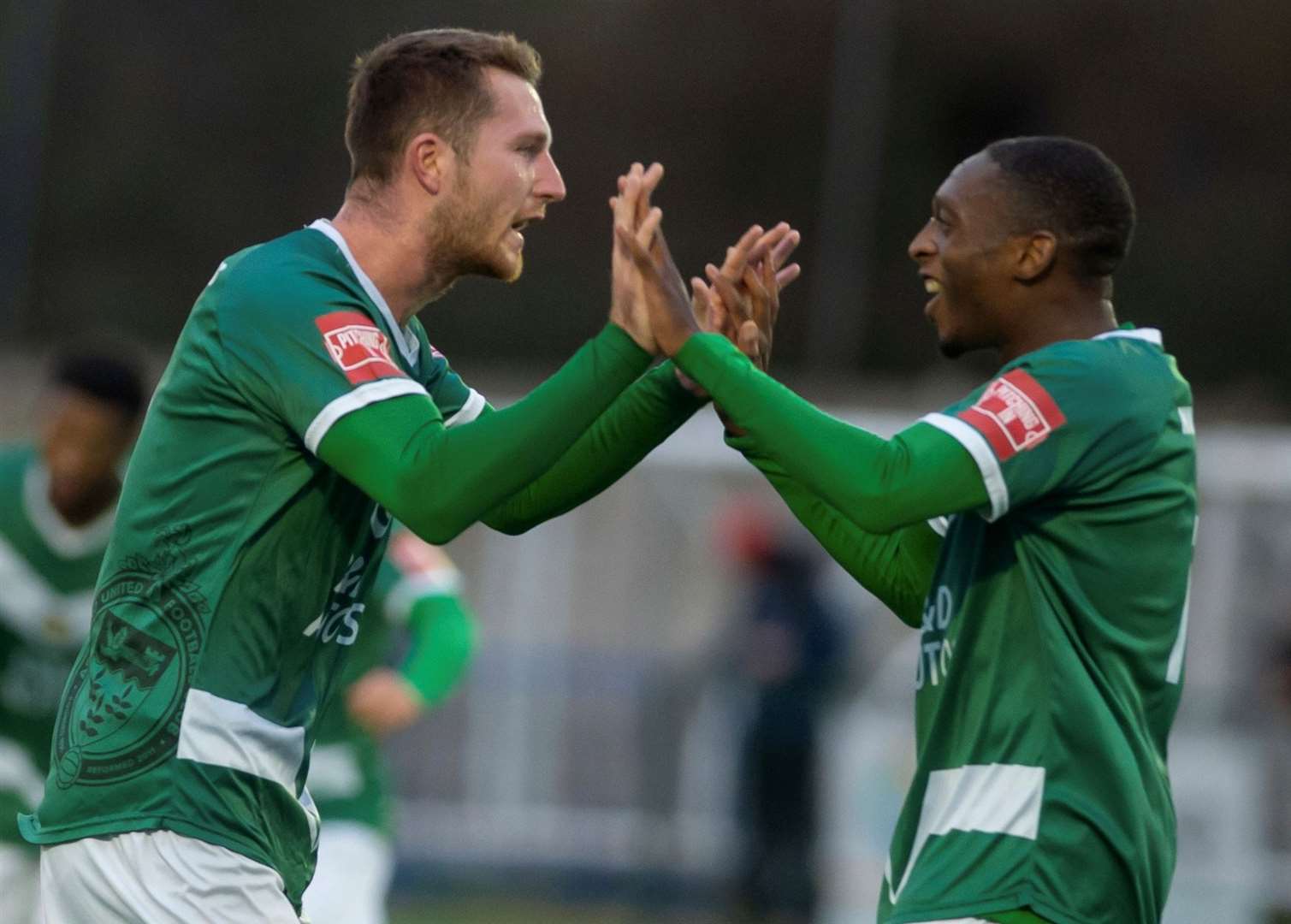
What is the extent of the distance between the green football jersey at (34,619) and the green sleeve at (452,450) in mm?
2845

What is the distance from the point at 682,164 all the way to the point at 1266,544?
37.7 ft

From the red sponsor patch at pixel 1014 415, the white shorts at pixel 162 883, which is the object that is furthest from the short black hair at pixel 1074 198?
the white shorts at pixel 162 883

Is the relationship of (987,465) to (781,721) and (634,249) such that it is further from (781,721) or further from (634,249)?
(781,721)

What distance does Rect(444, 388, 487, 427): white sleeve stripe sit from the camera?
454 centimetres

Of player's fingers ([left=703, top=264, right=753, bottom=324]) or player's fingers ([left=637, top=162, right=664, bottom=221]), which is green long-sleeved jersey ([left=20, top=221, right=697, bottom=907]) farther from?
player's fingers ([left=703, top=264, right=753, bottom=324])

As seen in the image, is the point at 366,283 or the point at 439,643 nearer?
the point at 366,283

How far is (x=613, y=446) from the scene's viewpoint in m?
4.47

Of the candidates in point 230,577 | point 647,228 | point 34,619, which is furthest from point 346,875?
point 647,228

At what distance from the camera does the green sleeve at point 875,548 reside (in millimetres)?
4535

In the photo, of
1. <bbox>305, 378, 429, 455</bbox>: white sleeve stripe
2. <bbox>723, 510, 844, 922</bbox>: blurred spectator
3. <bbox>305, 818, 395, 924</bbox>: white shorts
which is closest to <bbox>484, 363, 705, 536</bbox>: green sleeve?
<bbox>305, 378, 429, 455</bbox>: white sleeve stripe

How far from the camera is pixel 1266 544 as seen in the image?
12656 millimetres

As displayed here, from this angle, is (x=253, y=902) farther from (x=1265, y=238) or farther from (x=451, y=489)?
(x=1265, y=238)

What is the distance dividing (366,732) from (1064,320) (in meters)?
3.60

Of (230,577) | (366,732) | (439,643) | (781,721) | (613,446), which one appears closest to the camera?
(230,577)
